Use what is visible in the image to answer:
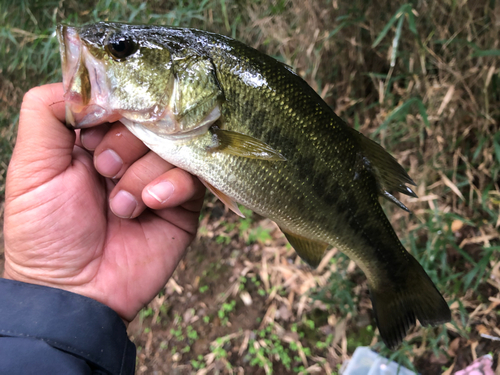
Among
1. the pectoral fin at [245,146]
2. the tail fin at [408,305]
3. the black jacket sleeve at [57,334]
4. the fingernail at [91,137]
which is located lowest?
the black jacket sleeve at [57,334]

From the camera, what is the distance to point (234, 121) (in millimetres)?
1418

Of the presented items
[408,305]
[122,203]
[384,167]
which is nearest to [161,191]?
[122,203]

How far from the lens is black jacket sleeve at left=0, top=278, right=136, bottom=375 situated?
4.07 ft

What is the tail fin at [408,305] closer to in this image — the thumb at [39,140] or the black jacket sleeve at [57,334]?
the black jacket sleeve at [57,334]

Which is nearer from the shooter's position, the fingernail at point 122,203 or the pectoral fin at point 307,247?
the fingernail at point 122,203

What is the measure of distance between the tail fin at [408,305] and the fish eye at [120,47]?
5.76 feet

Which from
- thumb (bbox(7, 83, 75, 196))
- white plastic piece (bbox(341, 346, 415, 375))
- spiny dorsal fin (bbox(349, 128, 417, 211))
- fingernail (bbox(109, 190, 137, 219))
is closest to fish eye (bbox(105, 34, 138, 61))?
thumb (bbox(7, 83, 75, 196))

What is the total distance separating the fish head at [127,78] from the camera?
4.11ft

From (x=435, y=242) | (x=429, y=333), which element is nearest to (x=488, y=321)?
(x=429, y=333)

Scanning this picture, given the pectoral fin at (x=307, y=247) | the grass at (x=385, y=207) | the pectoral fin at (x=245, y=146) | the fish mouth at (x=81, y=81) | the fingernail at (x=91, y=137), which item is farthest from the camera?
the grass at (x=385, y=207)

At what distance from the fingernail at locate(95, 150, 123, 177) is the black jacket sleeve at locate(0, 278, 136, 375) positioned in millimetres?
590

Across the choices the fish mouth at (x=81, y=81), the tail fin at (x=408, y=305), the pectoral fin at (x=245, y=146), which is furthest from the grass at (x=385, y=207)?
the fish mouth at (x=81, y=81)

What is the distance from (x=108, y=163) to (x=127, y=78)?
41 cm

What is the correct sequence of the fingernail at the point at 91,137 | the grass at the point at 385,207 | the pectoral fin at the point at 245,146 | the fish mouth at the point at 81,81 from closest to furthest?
1. the fish mouth at the point at 81,81
2. the pectoral fin at the point at 245,146
3. the fingernail at the point at 91,137
4. the grass at the point at 385,207
